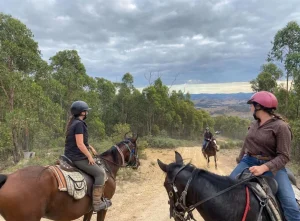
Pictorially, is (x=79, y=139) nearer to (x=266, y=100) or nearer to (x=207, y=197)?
(x=207, y=197)

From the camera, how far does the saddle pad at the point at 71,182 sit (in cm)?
430

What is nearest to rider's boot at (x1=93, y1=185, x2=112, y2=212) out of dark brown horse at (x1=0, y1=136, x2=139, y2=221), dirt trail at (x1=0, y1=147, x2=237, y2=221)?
dark brown horse at (x1=0, y1=136, x2=139, y2=221)

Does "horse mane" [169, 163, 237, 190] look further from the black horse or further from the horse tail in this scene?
the horse tail

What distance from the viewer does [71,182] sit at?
4402mm

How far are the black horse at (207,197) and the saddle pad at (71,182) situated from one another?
81.7 inches

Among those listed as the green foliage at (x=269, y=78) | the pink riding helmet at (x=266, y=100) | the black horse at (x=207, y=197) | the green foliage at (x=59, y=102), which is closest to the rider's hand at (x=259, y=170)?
the black horse at (x=207, y=197)

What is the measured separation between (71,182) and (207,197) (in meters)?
2.51

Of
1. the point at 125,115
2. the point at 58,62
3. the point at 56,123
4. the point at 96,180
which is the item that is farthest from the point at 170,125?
the point at 96,180

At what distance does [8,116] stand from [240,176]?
481 inches

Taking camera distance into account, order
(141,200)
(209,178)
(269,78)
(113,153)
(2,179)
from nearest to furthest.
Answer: (209,178) → (2,179) → (113,153) → (141,200) → (269,78)

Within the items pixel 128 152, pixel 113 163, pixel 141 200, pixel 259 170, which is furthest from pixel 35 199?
pixel 141 200

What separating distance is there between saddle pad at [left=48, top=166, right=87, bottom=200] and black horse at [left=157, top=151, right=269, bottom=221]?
208 cm

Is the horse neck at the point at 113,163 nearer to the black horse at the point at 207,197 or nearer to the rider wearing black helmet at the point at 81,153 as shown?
the rider wearing black helmet at the point at 81,153

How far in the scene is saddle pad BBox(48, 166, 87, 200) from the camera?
4.30 metres
